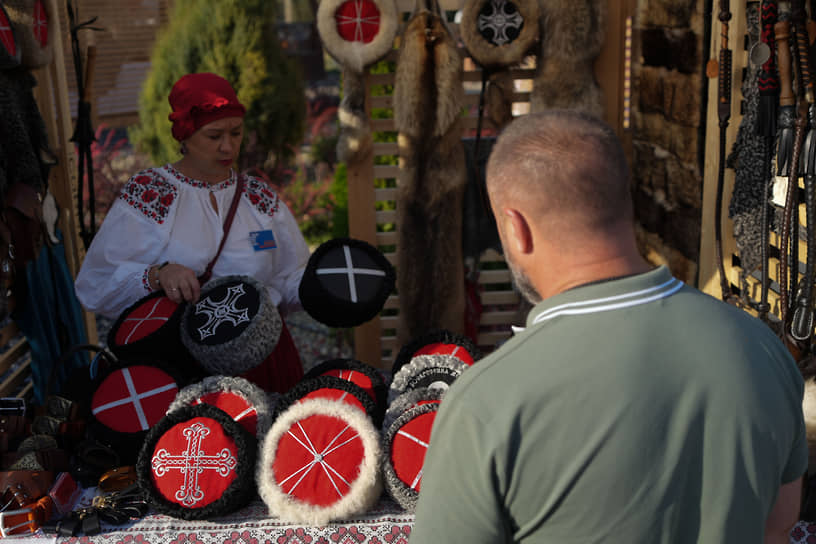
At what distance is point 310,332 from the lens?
6.20 m

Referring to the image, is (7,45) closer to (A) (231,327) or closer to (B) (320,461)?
(A) (231,327)

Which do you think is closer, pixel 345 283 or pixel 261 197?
pixel 345 283

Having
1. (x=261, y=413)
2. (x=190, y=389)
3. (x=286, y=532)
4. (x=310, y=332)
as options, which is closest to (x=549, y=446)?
(x=286, y=532)

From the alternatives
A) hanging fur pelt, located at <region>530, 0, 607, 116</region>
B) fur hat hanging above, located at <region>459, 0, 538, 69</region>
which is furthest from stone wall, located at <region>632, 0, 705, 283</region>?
fur hat hanging above, located at <region>459, 0, 538, 69</region>

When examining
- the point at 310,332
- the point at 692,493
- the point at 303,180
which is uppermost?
the point at 692,493

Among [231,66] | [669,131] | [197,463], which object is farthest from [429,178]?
[231,66]

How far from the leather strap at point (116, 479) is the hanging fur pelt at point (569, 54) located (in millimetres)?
2209

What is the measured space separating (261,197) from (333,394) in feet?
3.26

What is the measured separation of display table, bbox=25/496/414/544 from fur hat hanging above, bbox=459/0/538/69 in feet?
7.01

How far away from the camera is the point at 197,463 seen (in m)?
1.76

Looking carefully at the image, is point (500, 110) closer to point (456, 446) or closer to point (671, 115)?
point (671, 115)

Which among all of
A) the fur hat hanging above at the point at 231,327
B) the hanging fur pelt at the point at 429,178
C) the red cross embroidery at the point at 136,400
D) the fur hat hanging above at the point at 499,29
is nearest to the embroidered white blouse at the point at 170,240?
the fur hat hanging above at the point at 231,327

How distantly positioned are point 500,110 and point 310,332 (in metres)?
3.32

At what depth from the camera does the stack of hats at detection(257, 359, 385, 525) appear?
Answer: 5.65 ft
